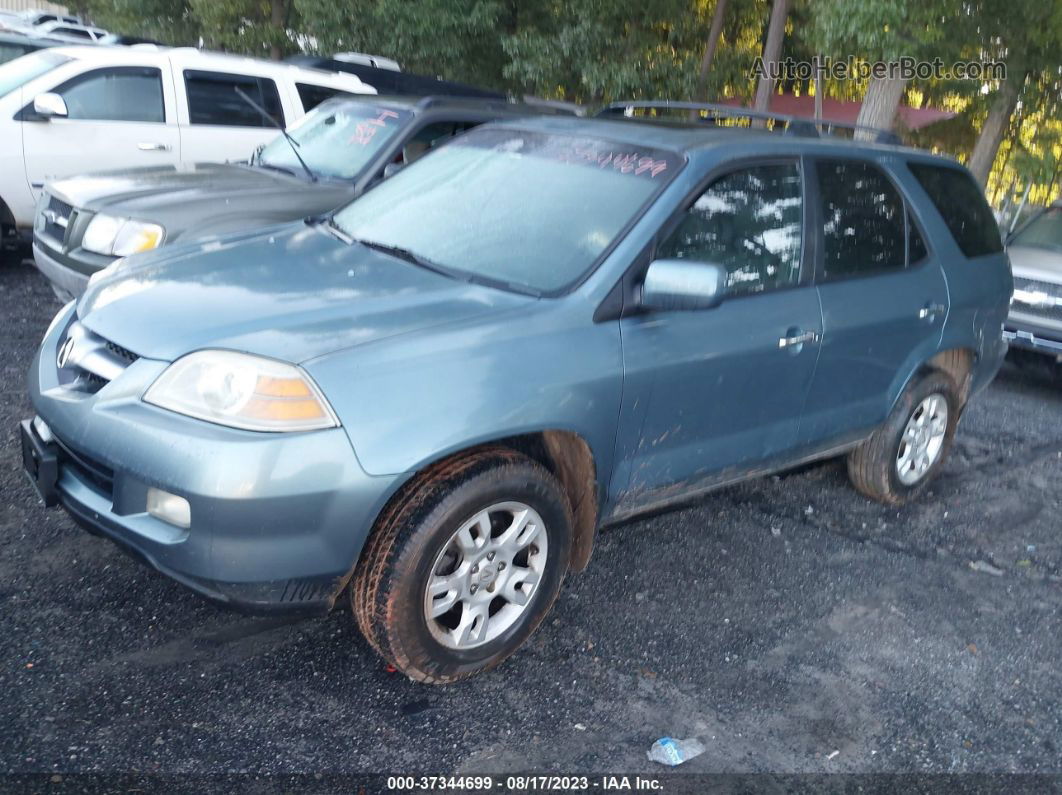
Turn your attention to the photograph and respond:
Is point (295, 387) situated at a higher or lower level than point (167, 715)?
higher

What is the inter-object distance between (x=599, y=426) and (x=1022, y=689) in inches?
73.9

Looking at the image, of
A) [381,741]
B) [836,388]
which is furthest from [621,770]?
[836,388]

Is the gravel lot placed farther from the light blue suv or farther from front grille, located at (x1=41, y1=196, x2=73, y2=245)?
front grille, located at (x1=41, y1=196, x2=73, y2=245)

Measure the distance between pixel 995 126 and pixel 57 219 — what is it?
11212 mm

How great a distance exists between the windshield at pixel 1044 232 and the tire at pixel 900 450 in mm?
4086

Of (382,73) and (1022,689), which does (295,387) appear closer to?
(1022,689)

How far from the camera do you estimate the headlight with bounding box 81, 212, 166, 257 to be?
574 cm

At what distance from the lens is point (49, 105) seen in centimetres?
769

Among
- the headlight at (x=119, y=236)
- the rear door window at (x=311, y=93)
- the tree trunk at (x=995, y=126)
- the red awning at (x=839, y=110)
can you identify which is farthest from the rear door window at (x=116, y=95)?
the tree trunk at (x=995, y=126)

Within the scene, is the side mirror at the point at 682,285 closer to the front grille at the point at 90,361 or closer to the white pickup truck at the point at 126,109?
the front grille at the point at 90,361

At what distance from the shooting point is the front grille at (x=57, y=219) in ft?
20.3

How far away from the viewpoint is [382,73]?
38.7 ft

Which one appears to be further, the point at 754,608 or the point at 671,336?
the point at 754,608

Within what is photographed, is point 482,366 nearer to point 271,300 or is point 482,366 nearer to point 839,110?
point 271,300
